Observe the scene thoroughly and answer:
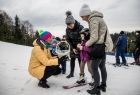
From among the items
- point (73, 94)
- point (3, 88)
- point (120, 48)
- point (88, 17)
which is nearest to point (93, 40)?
point (88, 17)

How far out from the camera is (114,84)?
14.7 feet

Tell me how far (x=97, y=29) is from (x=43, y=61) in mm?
1066

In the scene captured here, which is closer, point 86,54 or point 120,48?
point 86,54

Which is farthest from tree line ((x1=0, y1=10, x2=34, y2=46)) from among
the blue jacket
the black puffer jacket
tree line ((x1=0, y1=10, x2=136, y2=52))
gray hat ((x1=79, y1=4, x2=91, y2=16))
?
the blue jacket

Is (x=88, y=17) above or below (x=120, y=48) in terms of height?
above

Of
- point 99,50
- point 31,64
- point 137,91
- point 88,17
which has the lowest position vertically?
point 137,91

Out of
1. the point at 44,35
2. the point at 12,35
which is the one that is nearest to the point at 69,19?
the point at 44,35

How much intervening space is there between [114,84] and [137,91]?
23.3 inches

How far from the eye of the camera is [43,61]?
383 centimetres

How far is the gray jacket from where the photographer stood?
11.2 feet

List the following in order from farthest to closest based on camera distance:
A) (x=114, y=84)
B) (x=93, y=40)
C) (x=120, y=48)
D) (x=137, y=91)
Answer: (x=120, y=48) → (x=114, y=84) → (x=137, y=91) → (x=93, y=40)

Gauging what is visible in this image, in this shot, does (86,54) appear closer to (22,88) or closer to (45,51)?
(45,51)

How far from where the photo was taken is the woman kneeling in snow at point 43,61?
385cm

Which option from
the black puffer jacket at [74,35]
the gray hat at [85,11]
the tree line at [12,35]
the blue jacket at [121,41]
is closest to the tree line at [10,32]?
the tree line at [12,35]
